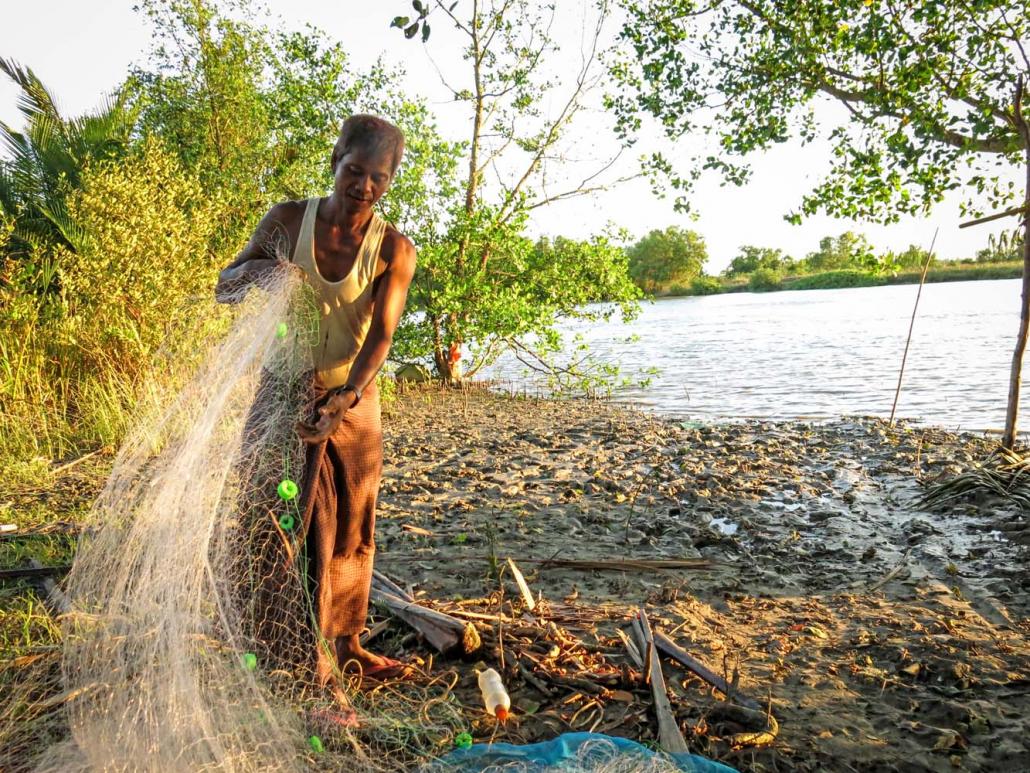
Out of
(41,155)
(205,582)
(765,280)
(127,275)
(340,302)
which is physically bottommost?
(205,582)

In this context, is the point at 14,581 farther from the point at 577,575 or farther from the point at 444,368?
the point at 444,368

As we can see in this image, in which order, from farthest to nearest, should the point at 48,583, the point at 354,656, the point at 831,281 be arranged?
the point at 831,281
the point at 48,583
the point at 354,656

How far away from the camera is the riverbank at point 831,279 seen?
49.1 metres

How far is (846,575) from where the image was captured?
454 cm

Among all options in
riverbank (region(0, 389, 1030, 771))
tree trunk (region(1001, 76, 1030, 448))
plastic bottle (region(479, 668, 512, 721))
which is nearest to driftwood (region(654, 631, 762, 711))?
riverbank (region(0, 389, 1030, 771))

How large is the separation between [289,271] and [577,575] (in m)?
2.67

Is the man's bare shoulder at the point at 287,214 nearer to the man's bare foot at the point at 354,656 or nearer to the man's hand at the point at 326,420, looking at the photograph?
the man's hand at the point at 326,420

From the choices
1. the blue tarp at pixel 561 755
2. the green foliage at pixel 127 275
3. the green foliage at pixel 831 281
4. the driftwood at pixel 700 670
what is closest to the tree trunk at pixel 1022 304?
the driftwood at pixel 700 670

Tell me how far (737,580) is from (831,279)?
63026 millimetres

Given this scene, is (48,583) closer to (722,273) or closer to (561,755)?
(561,755)

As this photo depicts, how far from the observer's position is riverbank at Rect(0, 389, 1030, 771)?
2754mm

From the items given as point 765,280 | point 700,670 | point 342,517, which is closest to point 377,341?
point 342,517

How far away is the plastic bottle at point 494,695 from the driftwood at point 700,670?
75 cm

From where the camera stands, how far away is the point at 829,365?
16766 millimetres
